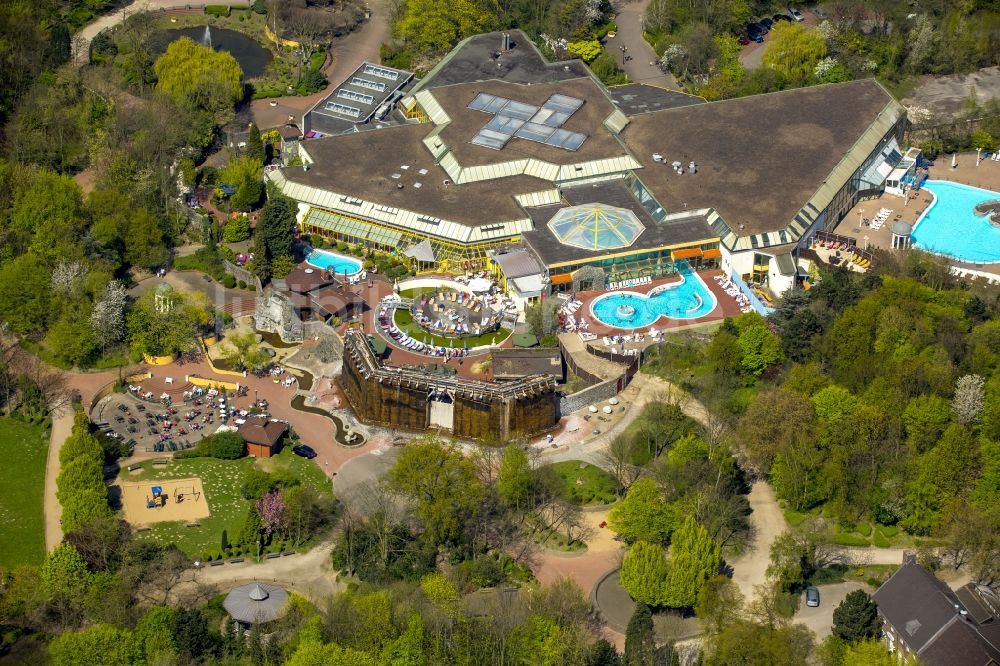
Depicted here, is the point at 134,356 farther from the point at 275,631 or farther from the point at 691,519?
the point at 691,519

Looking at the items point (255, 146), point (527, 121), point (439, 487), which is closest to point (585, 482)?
point (439, 487)

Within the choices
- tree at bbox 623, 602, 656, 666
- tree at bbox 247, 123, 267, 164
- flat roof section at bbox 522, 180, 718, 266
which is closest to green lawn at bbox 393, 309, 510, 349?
flat roof section at bbox 522, 180, 718, 266

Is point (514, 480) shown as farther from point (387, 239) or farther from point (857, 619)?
point (387, 239)

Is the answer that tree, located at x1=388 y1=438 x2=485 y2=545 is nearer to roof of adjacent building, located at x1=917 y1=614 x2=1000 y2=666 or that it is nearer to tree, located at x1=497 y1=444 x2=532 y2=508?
tree, located at x1=497 y1=444 x2=532 y2=508

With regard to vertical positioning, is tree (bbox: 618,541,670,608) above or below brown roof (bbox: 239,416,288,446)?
above

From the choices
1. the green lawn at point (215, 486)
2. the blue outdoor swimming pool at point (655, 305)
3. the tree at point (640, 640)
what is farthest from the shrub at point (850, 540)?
the green lawn at point (215, 486)

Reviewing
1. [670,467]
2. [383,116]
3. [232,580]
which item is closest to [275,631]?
[232,580]
